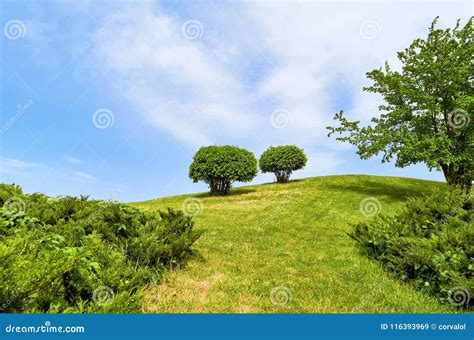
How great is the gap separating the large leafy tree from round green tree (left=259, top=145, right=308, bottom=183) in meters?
12.8

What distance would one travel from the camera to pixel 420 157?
72.2 feet

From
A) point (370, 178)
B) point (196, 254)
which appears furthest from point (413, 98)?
point (196, 254)

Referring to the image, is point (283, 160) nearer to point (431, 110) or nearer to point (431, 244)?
point (431, 110)

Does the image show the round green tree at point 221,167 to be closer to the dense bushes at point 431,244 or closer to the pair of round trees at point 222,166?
the pair of round trees at point 222,166

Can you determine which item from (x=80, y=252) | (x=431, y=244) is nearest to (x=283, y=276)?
(x=431, y=244)

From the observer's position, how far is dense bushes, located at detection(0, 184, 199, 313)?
3766 millimetres

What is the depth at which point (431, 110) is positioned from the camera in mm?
21938

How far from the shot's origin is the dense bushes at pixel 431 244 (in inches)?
248

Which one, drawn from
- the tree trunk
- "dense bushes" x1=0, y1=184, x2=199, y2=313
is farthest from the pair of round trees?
"dense bushes" x1=0, y1=184, x2=199, y2=313

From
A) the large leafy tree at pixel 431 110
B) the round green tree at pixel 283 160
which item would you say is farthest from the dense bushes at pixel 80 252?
the round green tree at pixel 283 160

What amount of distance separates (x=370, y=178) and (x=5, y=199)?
34.8 meters

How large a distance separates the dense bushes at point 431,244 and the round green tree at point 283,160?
2842cm

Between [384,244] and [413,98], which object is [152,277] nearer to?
[384,244]

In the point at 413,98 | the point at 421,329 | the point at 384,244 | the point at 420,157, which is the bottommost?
the point at 421,329
